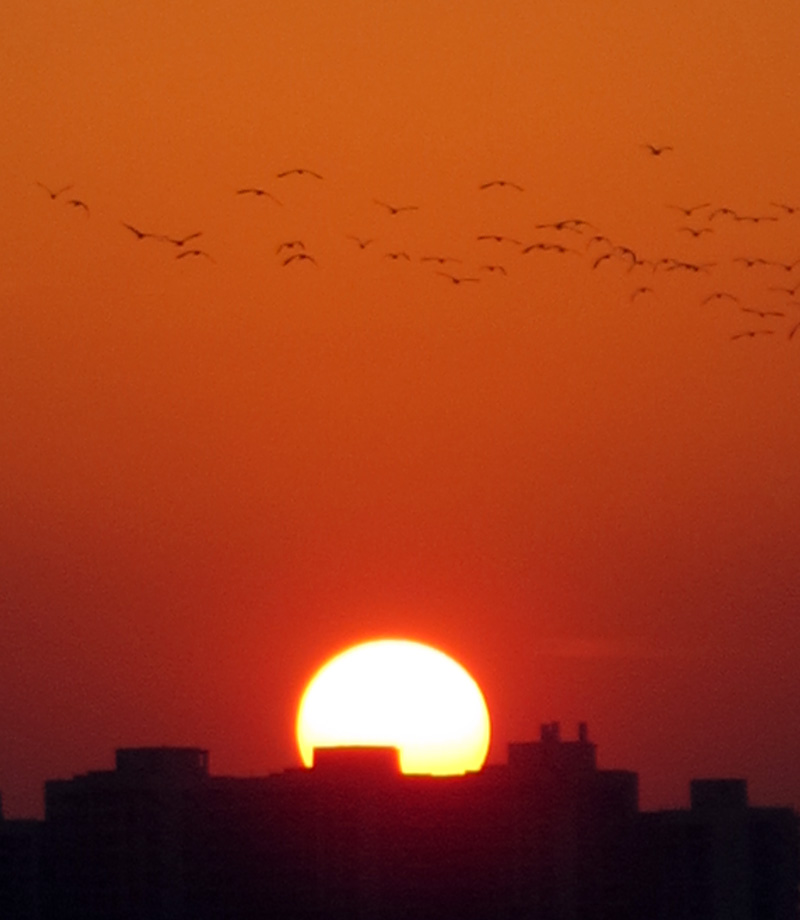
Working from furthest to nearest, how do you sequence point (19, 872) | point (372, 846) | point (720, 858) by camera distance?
point (720, 858), point (19, 872), point (372, 846)

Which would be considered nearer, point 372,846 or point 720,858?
point 372,846

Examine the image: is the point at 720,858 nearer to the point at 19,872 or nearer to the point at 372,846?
the point at 372,846

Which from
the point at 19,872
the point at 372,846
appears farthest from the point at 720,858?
the point at 19,872

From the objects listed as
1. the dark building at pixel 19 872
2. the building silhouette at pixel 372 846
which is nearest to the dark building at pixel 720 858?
the building silhouette at pixel 372 846

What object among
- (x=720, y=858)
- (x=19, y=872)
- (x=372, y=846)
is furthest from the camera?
(x=720, y=858)

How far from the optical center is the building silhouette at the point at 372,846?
66812mm

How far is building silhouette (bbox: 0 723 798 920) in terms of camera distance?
66.8 metres

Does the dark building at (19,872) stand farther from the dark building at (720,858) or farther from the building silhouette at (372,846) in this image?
the dark building at (720,858)

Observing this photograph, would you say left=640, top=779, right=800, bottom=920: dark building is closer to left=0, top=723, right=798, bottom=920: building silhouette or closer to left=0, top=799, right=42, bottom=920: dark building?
left=0, top=723, right=798, bottom=920: building silhouette

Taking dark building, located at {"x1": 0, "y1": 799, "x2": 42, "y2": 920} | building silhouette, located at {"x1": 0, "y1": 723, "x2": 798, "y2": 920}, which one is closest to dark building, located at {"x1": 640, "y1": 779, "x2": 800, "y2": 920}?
building silhouette, located at {"x1": 0, "y1": 723, "x2": 798, "y2": 920}

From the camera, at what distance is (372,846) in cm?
6644

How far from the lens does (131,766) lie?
7712 cm

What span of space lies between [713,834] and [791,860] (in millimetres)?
4793

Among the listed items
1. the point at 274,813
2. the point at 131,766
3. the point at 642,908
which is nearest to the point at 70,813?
the point at 131,766
